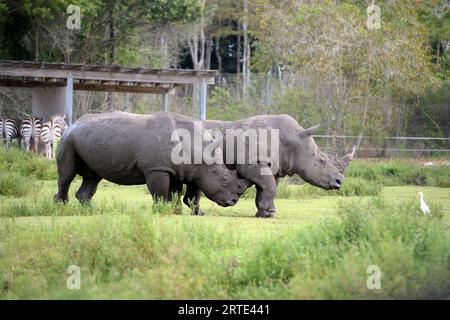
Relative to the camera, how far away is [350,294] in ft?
30.0

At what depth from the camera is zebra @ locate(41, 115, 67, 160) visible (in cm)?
2909

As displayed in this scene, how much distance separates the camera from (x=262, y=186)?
15625 mm

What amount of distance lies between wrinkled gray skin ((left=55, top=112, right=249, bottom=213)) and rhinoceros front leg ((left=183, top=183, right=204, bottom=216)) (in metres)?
0.02

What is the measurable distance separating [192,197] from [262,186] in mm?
1220

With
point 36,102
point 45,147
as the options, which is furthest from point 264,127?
point 36,102

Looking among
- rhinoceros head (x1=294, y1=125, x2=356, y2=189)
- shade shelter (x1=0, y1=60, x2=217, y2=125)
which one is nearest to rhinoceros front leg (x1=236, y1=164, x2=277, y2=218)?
rhinoceros head (x1=294, y1=125, x2=356, y2=189)

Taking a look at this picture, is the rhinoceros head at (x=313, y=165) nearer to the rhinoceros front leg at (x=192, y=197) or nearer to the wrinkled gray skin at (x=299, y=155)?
the wrinkled gray skin at (x=299, y=155)

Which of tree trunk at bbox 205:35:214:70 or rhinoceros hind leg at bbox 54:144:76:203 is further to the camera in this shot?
tree trunk at bbox 205:35:214:70

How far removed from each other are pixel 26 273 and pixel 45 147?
1951 cm

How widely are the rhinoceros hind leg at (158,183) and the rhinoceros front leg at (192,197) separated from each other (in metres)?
0.63

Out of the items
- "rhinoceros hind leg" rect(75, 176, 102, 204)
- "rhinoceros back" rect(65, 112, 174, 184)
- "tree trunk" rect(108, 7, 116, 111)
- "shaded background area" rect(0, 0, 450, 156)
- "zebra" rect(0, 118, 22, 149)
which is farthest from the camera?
"tree trunk" rect(108, 7, 116, 111)

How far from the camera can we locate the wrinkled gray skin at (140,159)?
15.1m

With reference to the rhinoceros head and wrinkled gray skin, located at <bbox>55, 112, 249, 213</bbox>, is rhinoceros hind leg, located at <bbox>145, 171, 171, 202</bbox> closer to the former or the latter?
wrinkled gray skin, located at <bbox>55, 112, 249, 213</bbox>

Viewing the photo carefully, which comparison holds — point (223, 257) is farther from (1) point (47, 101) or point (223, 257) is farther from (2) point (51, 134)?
(1) point (47, 101)
